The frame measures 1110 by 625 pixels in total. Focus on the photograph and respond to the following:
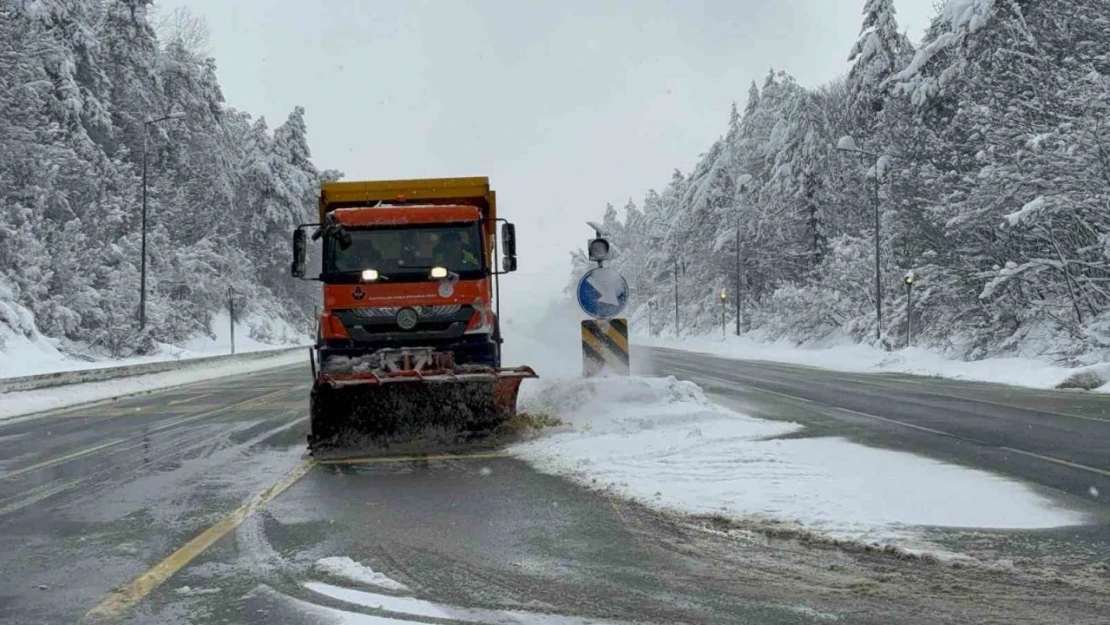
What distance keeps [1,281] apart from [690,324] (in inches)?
2277

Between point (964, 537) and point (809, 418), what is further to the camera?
point (809, 418)

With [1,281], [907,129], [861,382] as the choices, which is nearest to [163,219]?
[1,281]

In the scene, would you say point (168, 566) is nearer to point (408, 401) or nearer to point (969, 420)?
point (408, 401)

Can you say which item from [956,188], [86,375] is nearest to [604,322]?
[86,375]

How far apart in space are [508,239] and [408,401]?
3150mm

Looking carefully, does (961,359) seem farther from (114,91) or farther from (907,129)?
(114,91)

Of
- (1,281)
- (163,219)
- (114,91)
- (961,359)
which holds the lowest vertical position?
(961,359)

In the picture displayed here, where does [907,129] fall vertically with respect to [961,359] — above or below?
above

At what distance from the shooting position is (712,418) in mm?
11461

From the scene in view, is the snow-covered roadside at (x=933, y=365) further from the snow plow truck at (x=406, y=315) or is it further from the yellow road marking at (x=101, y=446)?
the yellow road marking at (x=101, y=446)

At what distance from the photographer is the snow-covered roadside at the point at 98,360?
29138mm

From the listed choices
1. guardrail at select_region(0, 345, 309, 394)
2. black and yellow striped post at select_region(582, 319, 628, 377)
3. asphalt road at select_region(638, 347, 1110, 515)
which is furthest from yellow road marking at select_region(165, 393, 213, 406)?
asphalt road at select_region(638, 347, 1110, 515)

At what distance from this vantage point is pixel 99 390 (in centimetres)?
2252

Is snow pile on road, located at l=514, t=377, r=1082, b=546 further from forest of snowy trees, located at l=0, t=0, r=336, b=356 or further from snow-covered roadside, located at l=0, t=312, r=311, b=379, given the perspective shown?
forest of snowy trees, located at l=0, t=0, r=336, b=356
